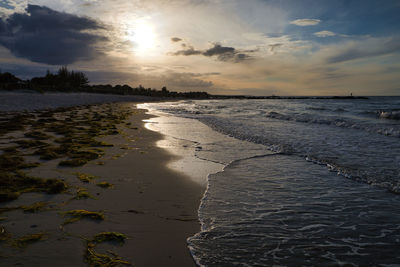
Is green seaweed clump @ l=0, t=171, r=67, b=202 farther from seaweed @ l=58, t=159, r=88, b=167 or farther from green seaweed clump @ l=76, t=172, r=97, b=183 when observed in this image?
seaweed @ l=58, t=159, r=88, b=167

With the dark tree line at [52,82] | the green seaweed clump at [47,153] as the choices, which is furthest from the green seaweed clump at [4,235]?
the dark tree line at [52,82]

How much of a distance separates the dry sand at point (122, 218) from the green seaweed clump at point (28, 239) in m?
0.06

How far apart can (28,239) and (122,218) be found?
0.96 meters

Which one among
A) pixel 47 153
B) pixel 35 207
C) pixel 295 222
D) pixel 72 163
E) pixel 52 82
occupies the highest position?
pixel 52 82

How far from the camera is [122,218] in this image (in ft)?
9.66

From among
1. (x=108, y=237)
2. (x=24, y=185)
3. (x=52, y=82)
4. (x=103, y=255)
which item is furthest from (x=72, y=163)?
(x=52, y=82)

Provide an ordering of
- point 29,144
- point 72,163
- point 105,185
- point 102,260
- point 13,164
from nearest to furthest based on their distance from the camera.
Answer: point 102,260 → point 105,185 → point 13,164 → point 72,163 → point 29,144

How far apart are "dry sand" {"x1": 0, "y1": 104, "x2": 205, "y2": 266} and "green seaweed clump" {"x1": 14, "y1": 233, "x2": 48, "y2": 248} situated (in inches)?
2.3

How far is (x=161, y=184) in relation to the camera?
13.8 feet

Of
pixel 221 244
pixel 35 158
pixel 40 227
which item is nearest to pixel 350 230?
pixel 221 244

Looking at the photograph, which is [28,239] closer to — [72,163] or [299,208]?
[72,163]

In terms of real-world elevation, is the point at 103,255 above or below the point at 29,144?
below

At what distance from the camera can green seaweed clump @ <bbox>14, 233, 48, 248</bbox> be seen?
90.0 inches

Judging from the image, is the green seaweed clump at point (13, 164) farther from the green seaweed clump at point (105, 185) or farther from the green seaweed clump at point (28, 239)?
the green seaweed clump at point (28, 239)
